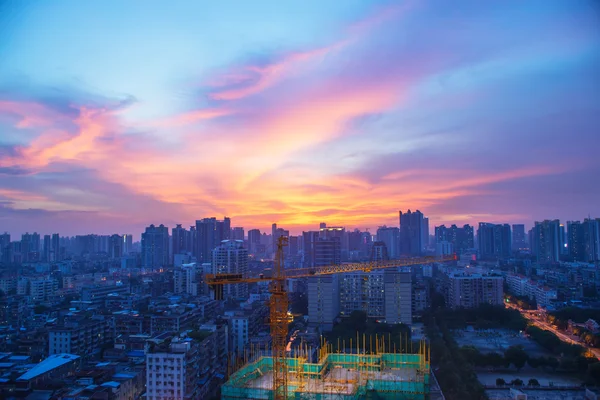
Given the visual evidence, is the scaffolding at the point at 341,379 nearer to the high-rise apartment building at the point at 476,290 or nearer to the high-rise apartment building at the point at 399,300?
the high-rise apartment building at the point at 399,300

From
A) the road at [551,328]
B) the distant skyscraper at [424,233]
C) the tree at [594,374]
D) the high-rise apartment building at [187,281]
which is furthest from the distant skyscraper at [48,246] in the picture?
the tree at [594,374]

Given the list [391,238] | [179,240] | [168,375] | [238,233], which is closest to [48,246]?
[179,240]

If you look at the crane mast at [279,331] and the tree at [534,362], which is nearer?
the crane mast at [279,331]

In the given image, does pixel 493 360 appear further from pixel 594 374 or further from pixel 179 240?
pixel 179 240

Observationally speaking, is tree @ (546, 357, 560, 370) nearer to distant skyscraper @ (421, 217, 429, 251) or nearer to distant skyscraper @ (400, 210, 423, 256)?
distant skyscraper @ (400, 210, 423, 256)

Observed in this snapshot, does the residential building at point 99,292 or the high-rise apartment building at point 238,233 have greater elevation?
the high-rise apartment building at point 238,233

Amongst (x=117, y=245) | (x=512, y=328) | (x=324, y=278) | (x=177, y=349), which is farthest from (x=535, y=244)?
(x=117, y=245)
